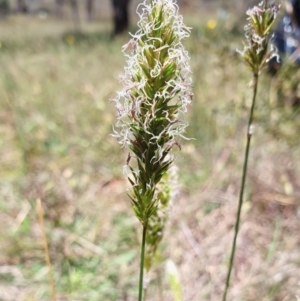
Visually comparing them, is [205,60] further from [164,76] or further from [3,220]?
[164,76]

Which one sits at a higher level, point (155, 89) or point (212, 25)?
point (212, 25)

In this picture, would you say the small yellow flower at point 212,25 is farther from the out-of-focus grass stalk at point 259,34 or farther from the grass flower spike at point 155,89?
the grass flower spike at point 155,89

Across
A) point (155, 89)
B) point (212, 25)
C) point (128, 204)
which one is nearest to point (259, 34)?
point (155, 89)

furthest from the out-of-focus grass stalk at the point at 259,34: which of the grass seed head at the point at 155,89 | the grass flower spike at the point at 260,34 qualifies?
the grass seed head at the point at 155,89

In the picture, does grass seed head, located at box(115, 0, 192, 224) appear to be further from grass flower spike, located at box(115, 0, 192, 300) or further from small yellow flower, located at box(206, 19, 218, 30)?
small yellow flower, located at box(206, 19, 218, 30)

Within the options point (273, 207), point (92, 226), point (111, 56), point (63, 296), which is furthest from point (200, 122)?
point (111, 56)

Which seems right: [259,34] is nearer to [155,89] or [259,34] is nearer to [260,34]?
[260,34]

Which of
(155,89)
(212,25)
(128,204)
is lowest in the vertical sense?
(128,204)
